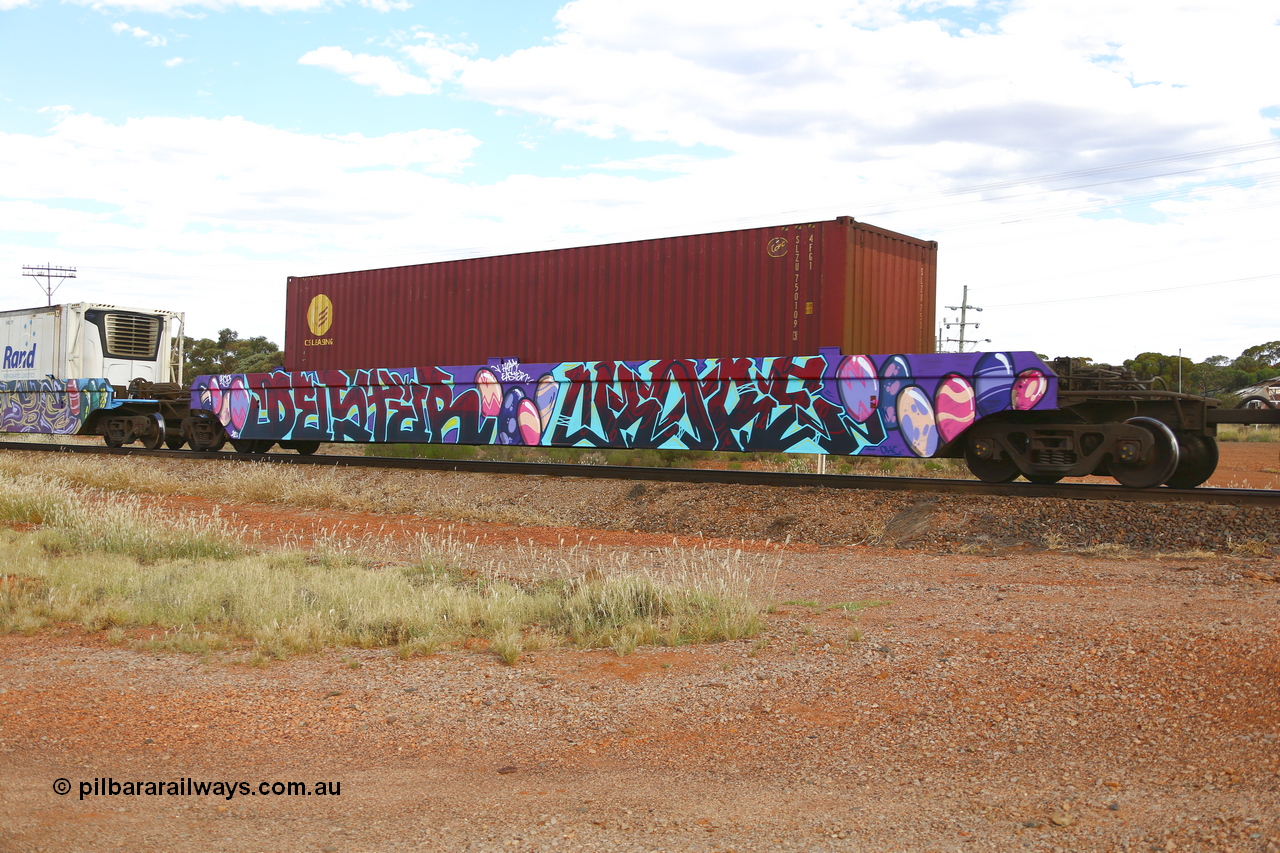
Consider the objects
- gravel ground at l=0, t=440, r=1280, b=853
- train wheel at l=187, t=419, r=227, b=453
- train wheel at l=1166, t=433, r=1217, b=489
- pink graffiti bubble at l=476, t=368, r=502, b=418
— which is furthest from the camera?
train wheel at l=187, t=419, r=227, b=453

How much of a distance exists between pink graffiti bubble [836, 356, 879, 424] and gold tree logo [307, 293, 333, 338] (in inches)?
400

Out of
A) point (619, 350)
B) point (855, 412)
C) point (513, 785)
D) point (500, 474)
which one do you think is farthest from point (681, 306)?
point (513, 785)

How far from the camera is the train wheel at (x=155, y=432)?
67.8ft

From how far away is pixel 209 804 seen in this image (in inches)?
145

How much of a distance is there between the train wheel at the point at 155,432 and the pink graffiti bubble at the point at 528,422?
1017cm

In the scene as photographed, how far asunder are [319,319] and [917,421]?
11523 millimetres

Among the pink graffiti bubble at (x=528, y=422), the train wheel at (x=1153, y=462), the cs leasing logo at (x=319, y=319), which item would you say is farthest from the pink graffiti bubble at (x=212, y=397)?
the train wheel at (x=1153, y=462)

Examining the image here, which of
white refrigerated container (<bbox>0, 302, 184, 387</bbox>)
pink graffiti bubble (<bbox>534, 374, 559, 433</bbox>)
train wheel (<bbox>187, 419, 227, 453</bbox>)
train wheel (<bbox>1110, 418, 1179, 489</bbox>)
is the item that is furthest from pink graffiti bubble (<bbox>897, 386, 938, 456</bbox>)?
white refrigerated container (<bbox>0, 302, 184, 387</bbox>)

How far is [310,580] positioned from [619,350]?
740 centimetres

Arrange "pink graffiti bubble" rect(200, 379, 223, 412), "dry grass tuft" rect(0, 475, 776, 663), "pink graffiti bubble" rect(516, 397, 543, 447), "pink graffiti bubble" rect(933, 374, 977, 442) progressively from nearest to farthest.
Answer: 1. "dry grass tuft" rect(0, 475, 776, 663)
2. "pink graffiti bubble" rect(933, 374, 977, 442)
3. "pink graffiti bubble" rect(516, 397, 543, 447)
4. "pink graffiti bubble" rect(200, 379, 223, 412)

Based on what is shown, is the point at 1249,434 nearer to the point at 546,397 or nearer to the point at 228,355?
the point at 546,397

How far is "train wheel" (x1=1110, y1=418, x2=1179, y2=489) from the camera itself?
10.3 metres

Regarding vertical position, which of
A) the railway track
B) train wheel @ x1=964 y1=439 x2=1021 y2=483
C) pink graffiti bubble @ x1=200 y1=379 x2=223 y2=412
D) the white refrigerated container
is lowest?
the railway track

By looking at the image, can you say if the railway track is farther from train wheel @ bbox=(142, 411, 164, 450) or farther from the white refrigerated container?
the white refrigerated container
